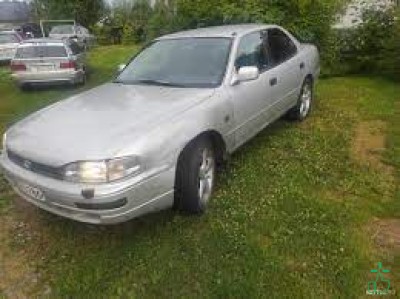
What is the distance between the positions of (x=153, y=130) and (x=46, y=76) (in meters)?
8.05

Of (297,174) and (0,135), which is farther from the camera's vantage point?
(0,135)

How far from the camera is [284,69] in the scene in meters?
5.62

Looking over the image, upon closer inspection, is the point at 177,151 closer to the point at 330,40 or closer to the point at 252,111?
the point at 252,111

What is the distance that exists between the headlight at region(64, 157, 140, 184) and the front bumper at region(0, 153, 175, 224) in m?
0.04

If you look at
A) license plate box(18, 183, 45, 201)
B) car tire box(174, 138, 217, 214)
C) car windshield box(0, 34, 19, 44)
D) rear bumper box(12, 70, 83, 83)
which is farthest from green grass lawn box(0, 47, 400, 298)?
car windshield box(0, 34, 19, 44)

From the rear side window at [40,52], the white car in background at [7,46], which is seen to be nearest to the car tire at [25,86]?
the rear side window at [40,52]

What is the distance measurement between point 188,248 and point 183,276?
0.35 meters

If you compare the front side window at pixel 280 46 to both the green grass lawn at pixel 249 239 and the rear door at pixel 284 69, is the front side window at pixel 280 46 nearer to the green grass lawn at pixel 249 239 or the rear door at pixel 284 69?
the rear door at pixel 284 69

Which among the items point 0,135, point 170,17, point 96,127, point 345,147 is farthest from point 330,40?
point 96,127

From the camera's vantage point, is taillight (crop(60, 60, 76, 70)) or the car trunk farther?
taillight (crop(60, 60, 76, 70))

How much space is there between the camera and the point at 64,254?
3.58 metres

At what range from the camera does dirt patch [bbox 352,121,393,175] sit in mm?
5145

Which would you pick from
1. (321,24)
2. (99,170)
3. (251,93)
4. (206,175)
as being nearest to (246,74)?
(251,93)

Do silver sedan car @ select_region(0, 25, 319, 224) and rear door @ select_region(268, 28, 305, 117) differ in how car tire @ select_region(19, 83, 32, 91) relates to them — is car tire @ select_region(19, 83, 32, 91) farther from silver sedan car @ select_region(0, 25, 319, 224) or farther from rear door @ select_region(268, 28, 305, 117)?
rear door @ select_region(268, 28, 305, 117)
